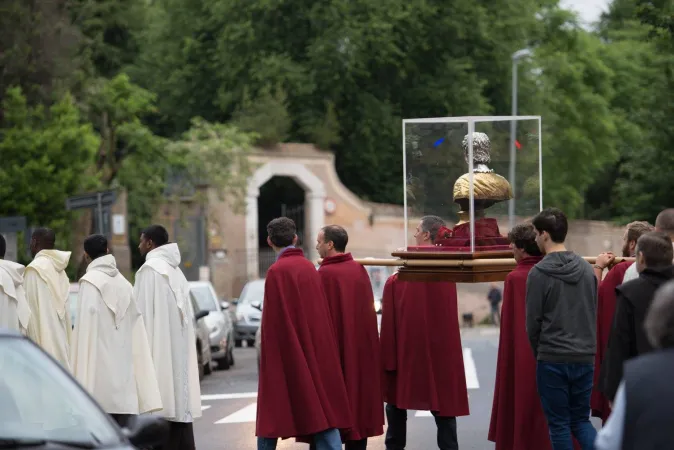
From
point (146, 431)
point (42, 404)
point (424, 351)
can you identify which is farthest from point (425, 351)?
point (42, 404)

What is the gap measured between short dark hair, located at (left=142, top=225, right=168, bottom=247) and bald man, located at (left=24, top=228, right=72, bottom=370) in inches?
35.7

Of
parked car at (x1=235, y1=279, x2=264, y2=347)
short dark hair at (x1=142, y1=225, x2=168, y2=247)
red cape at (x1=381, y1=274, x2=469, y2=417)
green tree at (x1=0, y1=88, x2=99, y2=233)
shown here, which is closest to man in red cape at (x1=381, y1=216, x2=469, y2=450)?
red cape at (x1=381, y1=274, x2=469, y2=417)

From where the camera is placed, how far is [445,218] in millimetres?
11711

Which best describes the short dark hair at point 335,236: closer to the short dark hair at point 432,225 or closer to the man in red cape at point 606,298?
the short dark hair at point 432,225

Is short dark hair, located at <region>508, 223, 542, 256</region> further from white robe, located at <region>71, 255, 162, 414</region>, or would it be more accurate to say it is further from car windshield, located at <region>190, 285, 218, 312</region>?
car windshield, located at <region>190, 285, 218, 312</region>

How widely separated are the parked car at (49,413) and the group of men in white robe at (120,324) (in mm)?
4297

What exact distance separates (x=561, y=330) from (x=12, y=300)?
4.46 metres

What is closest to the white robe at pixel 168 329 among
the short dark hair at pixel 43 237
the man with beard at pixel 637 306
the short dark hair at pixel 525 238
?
the short dark hair at pixel 43 237

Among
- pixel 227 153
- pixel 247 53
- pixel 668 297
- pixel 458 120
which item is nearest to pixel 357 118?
pixel 247 53

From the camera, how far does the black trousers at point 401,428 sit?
11.4 metres

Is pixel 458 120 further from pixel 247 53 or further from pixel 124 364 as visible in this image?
pixel 247 53

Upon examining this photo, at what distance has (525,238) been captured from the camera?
1006 cm

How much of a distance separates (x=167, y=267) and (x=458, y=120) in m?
2.59

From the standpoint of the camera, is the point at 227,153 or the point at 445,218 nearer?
the point at 445,218
